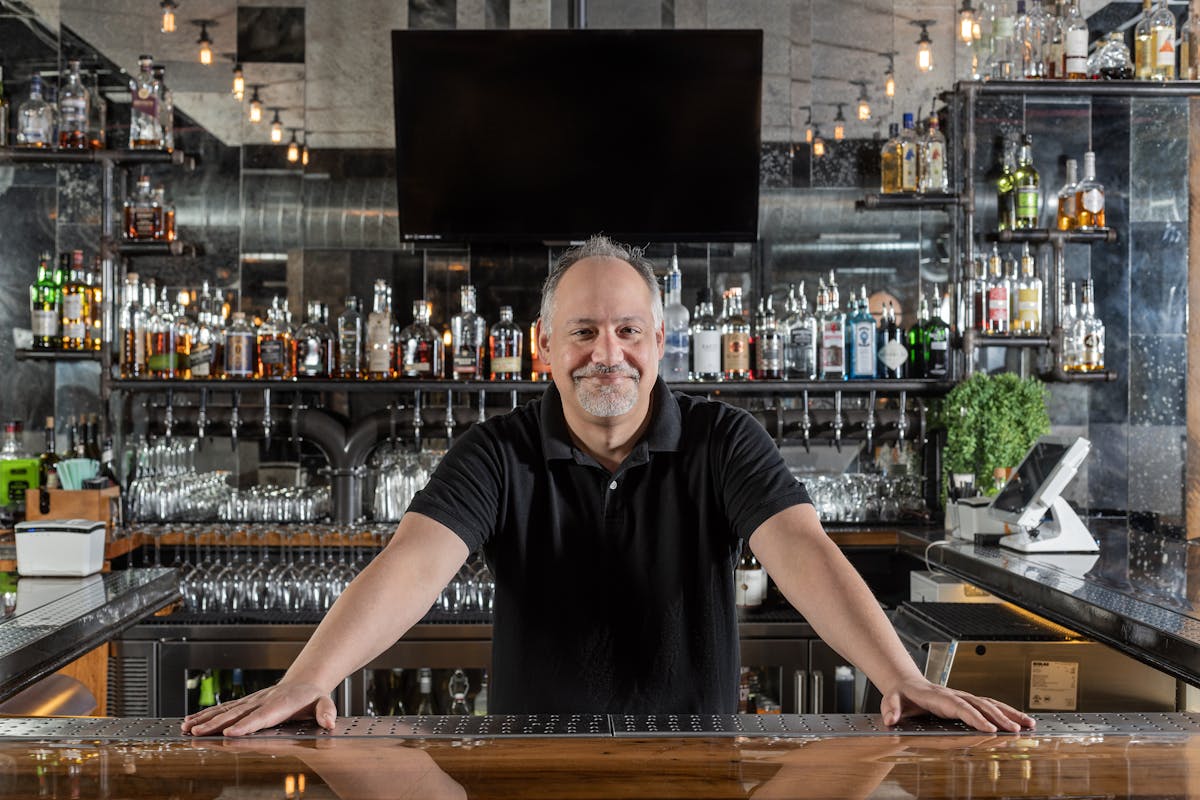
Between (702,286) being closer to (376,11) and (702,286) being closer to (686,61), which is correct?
(686,61)

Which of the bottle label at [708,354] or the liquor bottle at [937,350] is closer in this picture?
the bottle label at [708,354]

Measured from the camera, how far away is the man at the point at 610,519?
6.15 ft

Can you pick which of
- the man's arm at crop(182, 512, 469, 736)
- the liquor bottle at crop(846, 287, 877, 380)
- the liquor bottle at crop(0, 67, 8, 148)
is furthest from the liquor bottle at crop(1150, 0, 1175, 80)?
the liquor bottle at crop(0, 67, 8, 148)

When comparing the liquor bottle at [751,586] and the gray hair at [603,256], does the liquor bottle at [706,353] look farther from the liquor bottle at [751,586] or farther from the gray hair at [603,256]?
the gray hair at [603,256]

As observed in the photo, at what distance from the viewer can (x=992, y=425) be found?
4.18 meters

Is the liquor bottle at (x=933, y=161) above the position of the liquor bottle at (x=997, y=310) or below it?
above

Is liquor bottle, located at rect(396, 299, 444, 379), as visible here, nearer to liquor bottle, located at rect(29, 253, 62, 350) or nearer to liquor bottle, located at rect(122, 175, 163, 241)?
liquor bottle, located at rect(122, 175, 163, 241)

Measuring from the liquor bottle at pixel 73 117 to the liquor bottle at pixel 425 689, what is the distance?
2457 mm

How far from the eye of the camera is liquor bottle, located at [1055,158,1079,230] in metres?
4.49

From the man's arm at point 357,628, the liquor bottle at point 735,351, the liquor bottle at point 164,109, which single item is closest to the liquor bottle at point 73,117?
the liquor bottle at point 164,109

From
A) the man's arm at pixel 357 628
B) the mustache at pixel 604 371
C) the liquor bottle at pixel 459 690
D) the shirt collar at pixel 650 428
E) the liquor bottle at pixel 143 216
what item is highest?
the liquor bottle at pixel 143 216

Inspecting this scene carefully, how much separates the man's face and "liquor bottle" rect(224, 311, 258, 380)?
2.78 metres

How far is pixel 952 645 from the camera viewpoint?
2.52m

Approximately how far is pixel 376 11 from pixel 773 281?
2.04m
